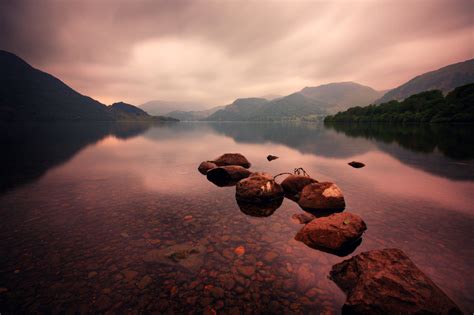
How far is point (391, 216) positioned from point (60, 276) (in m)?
16.8

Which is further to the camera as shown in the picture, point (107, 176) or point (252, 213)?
point (107, 176)

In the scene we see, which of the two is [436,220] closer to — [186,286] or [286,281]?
[286,281]

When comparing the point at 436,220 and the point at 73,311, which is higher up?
the point at 73,311

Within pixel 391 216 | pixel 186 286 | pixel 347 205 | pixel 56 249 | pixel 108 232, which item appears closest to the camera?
pixel 186 286

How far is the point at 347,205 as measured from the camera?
15.0m

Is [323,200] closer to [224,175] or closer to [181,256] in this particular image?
[181,256]

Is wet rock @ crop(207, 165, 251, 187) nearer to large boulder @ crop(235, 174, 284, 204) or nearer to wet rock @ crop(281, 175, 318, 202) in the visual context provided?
large boulder @ crop(235, 174, 284, 204)

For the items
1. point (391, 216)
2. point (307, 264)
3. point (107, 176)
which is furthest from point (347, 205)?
point (107, 176)

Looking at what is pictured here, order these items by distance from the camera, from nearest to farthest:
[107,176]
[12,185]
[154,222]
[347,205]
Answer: [154,222] → [347,205] → [12,185] → [107,176]

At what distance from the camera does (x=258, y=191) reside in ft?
50.5

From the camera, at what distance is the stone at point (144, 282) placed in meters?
7.30

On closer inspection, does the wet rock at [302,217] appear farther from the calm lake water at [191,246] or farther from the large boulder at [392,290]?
the large boulder at [392,290]

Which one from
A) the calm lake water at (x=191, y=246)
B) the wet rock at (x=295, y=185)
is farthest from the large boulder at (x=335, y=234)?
the wet rock at (x=295, y=185)

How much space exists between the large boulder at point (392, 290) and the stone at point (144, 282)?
254 inches
